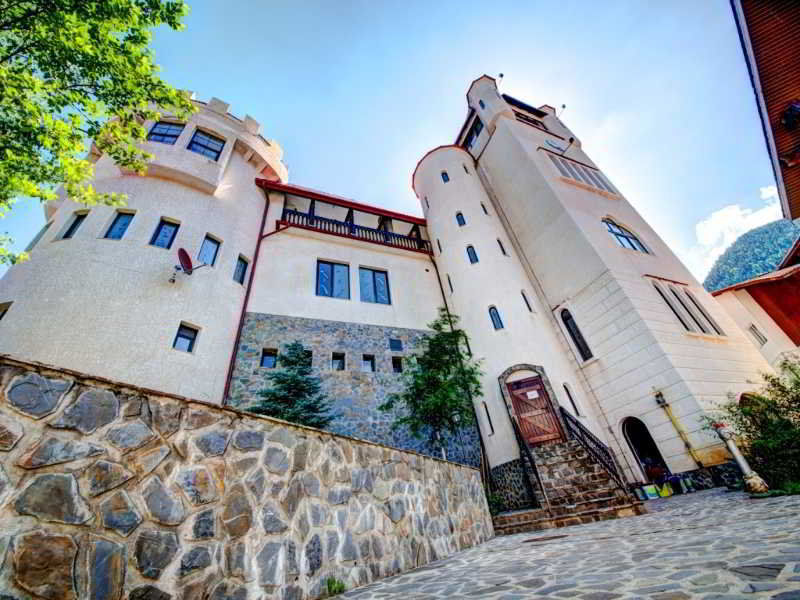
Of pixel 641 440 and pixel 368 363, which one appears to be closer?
pixel 368 363

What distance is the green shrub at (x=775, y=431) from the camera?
6.02 metres

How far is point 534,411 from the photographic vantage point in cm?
1003

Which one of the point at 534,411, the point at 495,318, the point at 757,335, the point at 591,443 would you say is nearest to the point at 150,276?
the point at 495,318

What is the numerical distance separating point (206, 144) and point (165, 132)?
4.12ft

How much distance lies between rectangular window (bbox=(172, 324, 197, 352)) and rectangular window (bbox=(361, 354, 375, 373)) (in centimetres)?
490

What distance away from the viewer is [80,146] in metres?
5.75

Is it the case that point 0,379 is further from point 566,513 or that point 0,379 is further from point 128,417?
point 566,513

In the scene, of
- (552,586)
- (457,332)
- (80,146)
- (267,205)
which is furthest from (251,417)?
(267,205)

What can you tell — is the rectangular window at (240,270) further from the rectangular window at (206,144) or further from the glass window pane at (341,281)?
the rectangular window at (206,144)

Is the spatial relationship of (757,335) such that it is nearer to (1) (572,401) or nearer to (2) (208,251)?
(1) (572,401)

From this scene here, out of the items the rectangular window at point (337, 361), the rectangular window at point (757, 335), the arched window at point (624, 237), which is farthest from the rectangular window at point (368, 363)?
the rectangular window at point (757, 335)

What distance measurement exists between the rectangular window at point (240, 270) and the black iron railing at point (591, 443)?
35.6 ft

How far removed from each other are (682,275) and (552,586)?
15.3m

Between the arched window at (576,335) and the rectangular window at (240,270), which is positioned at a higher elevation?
the rectangular window at (240,270)
